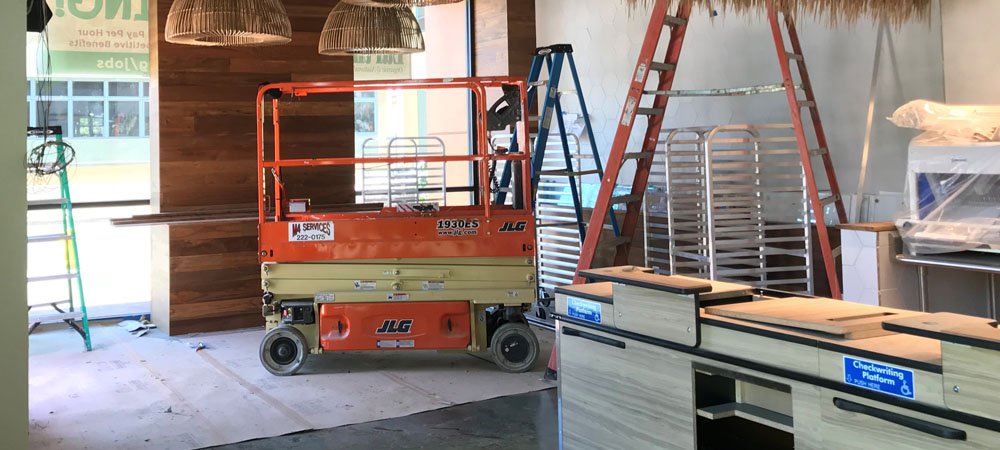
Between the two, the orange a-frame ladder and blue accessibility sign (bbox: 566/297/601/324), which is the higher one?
the orange a-frame ladder

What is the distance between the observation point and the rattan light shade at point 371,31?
5.84m

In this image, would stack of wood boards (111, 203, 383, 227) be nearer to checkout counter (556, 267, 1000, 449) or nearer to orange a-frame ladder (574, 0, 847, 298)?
orange a-frame ladder (574, 0, 847, 298)

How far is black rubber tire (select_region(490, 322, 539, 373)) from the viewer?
5680 millimetres

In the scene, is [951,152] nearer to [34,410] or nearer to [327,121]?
[34,410]

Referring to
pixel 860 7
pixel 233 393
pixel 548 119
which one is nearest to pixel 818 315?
pixel 860 7

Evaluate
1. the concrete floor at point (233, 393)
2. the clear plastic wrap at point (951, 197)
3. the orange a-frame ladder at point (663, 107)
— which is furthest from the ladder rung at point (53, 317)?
the clear plastic wrap at point (951, 197)

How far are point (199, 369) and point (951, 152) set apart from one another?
14.8ft

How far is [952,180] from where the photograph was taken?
379 cm

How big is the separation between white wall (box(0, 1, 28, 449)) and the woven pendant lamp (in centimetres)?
176

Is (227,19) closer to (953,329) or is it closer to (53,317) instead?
(53,317)

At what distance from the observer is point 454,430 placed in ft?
14.9

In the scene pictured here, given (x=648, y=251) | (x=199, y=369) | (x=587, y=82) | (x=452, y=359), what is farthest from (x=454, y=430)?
(x=587, y=82)

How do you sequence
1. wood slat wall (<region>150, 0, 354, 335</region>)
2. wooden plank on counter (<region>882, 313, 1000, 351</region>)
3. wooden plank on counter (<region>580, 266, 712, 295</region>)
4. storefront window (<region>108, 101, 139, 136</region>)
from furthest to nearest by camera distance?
storefront window (<region>108, 101, 139, 136</region>), wood slat wall (<region>150, 0, 354, 335</region>), wooden plank on counter (<region>580, 266, 712, 295</region>), wooden plank on counter (<region>882, 313, 1000, 351</region>)

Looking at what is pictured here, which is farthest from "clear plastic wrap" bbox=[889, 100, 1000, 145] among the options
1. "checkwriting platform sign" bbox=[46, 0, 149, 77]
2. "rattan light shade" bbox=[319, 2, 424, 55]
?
"checkwriting platform sign" bbox=[46, 0, 149, 77]
